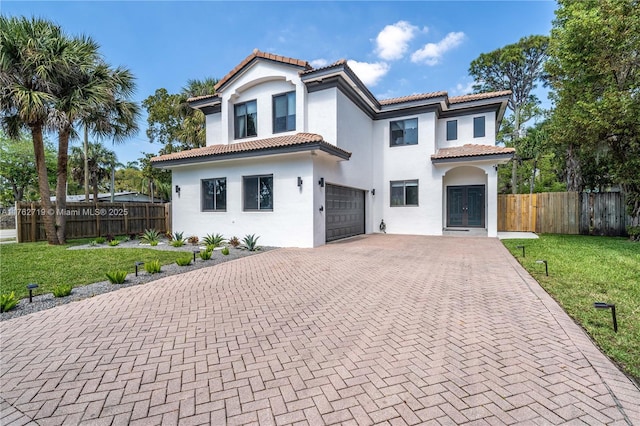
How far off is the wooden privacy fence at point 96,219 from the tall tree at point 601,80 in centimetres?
2044

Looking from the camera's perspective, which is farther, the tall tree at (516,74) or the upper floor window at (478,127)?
the tall tree at (516,74)

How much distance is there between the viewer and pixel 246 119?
579 inches

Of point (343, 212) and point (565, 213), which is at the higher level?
point (343, 212)

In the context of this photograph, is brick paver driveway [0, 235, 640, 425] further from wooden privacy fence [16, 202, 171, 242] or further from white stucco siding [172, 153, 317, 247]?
wooden privacy fence [16, 202, 171, 242]

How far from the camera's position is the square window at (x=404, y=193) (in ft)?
53.1

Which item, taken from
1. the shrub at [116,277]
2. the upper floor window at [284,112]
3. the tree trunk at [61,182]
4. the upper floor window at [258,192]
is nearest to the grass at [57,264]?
the shrub at [116,277]

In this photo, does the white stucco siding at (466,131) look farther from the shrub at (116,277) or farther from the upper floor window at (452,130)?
the shrub at (116,277)

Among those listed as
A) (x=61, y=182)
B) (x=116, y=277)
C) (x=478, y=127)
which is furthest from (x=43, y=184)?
(x=478, y=127)

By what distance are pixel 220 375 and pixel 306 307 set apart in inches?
82.0

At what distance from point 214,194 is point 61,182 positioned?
19.3ft

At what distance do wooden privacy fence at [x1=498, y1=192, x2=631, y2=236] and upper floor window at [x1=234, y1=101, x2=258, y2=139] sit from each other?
14365 mm

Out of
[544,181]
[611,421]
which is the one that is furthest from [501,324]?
[544,181]

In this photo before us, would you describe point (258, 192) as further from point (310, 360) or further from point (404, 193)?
point (310, 360)

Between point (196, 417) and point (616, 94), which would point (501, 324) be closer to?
point (196, 417)
